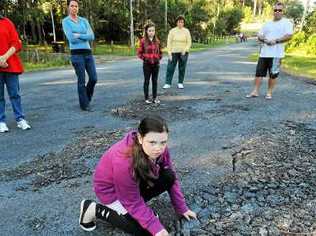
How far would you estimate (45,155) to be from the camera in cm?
453

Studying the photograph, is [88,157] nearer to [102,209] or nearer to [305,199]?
[102,209]

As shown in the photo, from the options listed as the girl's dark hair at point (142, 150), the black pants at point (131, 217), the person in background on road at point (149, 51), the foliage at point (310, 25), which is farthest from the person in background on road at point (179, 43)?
the foliage at point (310, 25)

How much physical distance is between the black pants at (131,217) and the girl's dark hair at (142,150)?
0.17 meters

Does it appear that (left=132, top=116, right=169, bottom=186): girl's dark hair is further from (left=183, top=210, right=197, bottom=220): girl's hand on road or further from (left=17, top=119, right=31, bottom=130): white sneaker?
(left=17, top=119, right=31, bottom=130): white sneaker

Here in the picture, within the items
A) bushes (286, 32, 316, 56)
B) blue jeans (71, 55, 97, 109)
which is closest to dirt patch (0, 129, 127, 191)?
blue jeans (71, 55, 97, 109)

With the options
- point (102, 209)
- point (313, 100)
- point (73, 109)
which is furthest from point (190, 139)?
point (313, 100)

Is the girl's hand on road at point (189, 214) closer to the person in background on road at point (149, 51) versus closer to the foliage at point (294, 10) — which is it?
the person in background on road at point (149, 51)

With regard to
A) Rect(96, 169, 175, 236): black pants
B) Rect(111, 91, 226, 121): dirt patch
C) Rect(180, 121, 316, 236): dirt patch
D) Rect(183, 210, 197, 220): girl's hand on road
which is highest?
Rect(96, 169, 175, 236): black pants

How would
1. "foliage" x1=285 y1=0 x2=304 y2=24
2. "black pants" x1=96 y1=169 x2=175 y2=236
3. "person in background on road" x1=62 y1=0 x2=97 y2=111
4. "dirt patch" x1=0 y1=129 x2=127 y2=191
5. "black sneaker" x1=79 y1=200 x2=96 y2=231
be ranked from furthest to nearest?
"foliage" x1=285 y1=0 x2=304 y2=24, "person in background on road" x1=62 y1=0 x2=97 y2=111, "dirt patch" x1=0 y1=129 x2=127 y2=191, "black sneaker" x1=79 y1=200 x2=96 y2=231, "black pants" x1=96 y1=169 x2=175 y2=236

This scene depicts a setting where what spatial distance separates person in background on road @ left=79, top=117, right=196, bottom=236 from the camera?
2.53 m

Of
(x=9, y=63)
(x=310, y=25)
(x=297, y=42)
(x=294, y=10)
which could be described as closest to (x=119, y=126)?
A: (x=9, y=63)

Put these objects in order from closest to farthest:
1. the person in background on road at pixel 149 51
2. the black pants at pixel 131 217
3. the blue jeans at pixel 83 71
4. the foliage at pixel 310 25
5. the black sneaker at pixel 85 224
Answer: the black pants at pixel 131 217
the black sneaker at pixel 85 224
the blue jeans at pixel 83 71
the person in background on road at pixel 149 51
the foliage at pixel 310 25

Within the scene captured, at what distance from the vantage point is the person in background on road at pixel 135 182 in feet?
8.29

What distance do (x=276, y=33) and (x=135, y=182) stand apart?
551cm
